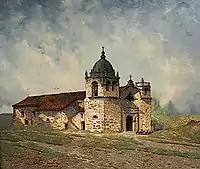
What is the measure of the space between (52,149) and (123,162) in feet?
13.7

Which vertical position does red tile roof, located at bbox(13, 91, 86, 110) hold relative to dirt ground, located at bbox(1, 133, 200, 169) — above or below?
above

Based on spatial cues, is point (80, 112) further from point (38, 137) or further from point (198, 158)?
point (198, 158)

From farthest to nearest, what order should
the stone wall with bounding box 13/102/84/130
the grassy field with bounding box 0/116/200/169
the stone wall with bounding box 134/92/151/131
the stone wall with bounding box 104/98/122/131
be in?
the stone wall with bounding box 134/92/151/131 < the stone wall with bounding box 13/102/84/130 < the stone wall with bounding box 104/98/122/131 < the grassy field with bounding box 0/116/200/169

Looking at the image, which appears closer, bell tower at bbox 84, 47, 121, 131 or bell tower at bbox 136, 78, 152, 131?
bell tower at bbox 84, 47, 121, 131

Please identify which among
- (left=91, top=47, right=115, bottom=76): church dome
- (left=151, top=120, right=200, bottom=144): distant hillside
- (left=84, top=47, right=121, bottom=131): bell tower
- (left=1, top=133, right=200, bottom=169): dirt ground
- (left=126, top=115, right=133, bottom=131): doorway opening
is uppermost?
(left=91, top=47, right=115, bottom=76): church dome

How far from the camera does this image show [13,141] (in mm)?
25328

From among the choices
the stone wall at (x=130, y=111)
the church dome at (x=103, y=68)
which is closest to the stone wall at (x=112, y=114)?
the stone wall at (x=130, y=111)

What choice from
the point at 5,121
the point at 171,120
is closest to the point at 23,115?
the point at 5,121

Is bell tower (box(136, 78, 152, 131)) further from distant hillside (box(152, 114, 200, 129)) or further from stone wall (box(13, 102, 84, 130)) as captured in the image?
→ stone wall (box(13, 102, 84, 130))

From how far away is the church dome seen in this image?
36688 millimetres

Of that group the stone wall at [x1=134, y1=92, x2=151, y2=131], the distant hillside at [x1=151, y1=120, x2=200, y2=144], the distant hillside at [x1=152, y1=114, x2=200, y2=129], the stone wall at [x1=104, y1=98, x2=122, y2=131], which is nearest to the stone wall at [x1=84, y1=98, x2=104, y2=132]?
the stone wall at [x1=104, y1=98, x2=122, y2=131]

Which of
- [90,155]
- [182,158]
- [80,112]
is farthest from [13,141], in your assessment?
[80,112]

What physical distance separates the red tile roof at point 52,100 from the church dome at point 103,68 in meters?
2.92

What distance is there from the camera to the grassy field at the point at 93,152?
2028 centimetres
